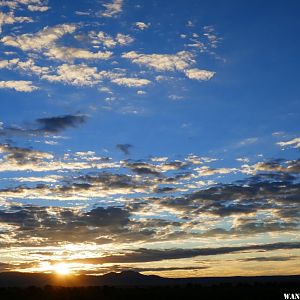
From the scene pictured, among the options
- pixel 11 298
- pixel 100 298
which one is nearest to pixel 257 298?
pixel 100 298

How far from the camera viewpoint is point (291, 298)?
150ft

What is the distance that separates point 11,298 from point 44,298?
423 cm

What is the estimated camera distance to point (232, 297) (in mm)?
53156

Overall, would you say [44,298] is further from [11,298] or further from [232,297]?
[232,297]

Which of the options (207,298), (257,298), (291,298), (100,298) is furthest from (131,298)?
(291,298)

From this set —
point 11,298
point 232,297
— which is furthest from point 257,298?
point 11,298

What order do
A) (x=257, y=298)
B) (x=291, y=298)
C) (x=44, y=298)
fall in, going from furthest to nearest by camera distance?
(x=44, y=298) → (x=257, y=298) → (x=291, y=298)

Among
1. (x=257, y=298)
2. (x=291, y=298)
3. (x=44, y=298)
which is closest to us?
(x=291, y=298)

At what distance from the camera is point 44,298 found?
174 ft

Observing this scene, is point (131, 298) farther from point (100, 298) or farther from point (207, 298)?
point (207, 298)

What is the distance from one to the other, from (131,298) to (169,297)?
450 cm

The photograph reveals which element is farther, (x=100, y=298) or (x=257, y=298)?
(x=100, y=298)

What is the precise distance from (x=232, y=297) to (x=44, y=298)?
68.9ft

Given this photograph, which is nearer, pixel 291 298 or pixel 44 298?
pixel 291 298
